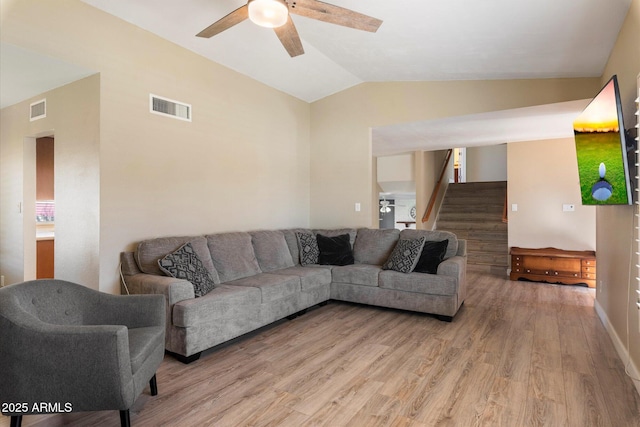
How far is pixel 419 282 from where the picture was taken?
3742 millimetres

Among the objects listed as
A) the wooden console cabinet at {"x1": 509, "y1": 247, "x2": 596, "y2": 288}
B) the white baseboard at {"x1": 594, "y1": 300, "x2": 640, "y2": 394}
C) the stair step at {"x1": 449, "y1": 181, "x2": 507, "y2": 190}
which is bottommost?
the white baseboard at {"x1": 594, "y1": 300, "x2": 640, "y2": 394}

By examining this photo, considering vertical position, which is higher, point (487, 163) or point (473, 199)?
point (487, 163)

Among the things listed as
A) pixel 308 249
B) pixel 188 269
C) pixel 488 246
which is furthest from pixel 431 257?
pixel 488 246

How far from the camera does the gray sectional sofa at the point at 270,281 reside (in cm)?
273

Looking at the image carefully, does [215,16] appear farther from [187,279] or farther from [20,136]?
[20,136]

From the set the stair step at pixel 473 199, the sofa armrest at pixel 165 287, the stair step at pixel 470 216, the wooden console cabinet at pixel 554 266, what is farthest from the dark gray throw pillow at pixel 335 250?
the stair step at pixel 473 199

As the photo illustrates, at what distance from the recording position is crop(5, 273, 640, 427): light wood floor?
6.46 feet

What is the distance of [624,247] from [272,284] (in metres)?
3.01

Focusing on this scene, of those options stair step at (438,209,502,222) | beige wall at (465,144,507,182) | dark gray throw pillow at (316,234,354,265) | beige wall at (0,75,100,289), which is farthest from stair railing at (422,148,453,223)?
beige wall at (0,75,100,289)

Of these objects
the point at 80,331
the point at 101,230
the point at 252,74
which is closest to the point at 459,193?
the point at 252,74

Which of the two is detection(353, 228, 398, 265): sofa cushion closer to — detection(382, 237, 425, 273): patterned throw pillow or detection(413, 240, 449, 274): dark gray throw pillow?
detection(382, 237, 425, 273): patterned throw pillow

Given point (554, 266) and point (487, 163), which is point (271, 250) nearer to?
point (554, 266)

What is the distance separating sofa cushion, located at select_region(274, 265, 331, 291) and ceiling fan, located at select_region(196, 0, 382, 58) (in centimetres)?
239

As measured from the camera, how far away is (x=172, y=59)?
353cm
